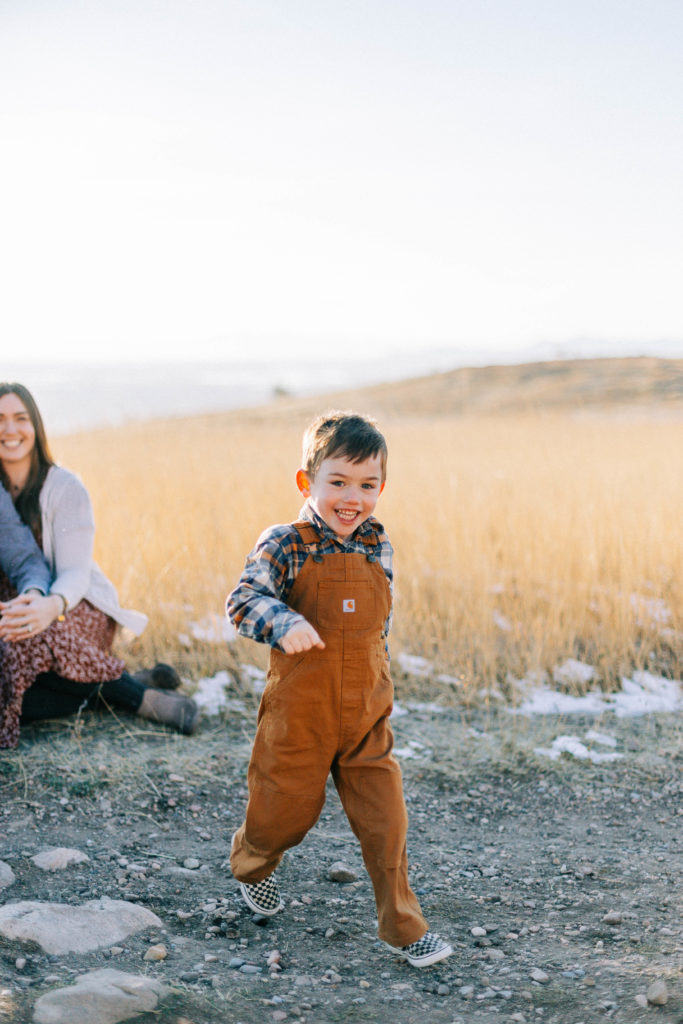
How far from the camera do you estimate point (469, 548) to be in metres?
5.40

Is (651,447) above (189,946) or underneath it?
above

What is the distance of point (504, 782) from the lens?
3.45 metres

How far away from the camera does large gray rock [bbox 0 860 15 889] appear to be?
2.58 meters

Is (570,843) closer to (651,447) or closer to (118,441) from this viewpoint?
(651,447)

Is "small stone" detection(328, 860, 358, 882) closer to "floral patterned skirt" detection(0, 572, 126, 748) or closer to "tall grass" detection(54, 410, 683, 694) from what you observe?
"floral patterned skirt" detection(0, 572, 126, 748)

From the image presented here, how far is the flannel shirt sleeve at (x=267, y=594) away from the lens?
6.73ft

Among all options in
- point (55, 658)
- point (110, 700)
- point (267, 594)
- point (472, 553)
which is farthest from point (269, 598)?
point (472, 553)

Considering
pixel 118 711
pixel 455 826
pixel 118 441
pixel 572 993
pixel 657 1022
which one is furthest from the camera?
pixel 118 441

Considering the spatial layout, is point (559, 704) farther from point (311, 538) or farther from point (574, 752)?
point (311, 538)

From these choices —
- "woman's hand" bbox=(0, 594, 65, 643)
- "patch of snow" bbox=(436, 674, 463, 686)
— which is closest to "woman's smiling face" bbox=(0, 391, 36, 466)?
"woman's hand" bbox=(0, 594, 65, 643)

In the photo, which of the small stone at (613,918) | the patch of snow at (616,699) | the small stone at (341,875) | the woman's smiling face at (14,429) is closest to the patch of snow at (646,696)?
the patch of snow at (616,699)

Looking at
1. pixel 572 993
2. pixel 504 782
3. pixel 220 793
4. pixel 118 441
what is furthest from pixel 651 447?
pixel 572 993

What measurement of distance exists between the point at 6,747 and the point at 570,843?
207cm

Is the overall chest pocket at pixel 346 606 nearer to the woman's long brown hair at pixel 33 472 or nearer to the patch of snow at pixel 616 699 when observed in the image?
the woman's long brown hair at pixel 33 472
